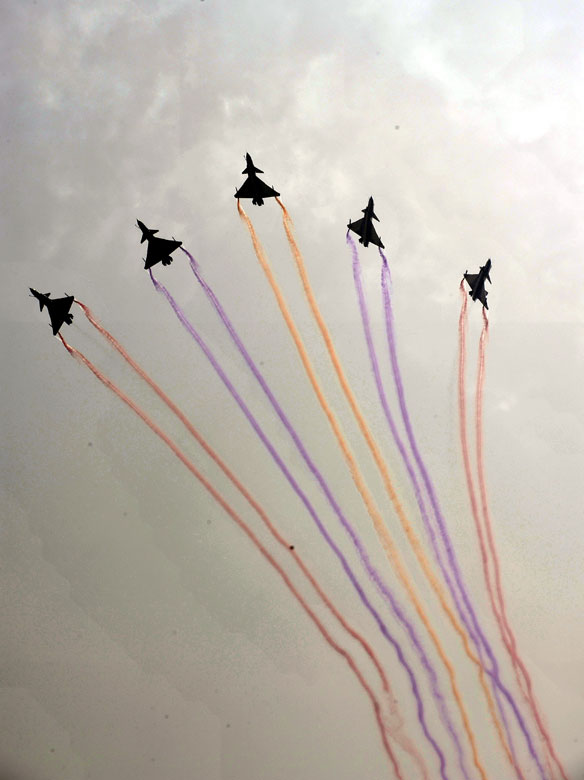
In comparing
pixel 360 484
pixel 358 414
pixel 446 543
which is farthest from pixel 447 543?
pixel 358 414

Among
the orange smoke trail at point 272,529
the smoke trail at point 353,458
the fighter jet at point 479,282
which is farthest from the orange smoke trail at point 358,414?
the fighter jet at point 479,282

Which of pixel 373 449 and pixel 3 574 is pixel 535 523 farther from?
pixel 3 574

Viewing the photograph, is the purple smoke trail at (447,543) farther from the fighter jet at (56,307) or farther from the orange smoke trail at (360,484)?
the fighter jet at (56,307)

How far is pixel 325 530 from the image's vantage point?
29.6 feet

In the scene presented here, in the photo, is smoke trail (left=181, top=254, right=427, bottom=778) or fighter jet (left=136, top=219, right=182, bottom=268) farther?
smoke trail (left=181, top=254, right=427, bottom=778)

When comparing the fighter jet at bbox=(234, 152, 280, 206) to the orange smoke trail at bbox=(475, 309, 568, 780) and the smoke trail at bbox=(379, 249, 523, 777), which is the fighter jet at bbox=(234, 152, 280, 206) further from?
the orange smoke trail at bbox=(475, 309, 568, 780)

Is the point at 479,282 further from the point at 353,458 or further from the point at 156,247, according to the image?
the point at 156,247

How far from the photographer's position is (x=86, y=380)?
910 centimetres

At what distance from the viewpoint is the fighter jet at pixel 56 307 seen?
8.77 m

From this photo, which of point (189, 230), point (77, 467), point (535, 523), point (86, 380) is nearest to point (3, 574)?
point (77, 467)

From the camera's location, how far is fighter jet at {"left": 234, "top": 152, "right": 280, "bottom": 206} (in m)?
8.62

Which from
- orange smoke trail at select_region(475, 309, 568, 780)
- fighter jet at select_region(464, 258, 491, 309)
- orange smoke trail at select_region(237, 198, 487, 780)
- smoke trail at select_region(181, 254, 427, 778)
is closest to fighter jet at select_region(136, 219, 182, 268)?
smoke trail at select_region(181, 254, 427, 778)

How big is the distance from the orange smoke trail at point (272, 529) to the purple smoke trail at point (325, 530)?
13.6 inches

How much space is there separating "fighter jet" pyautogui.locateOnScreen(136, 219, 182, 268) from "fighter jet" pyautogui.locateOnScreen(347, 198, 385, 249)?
2.96m
